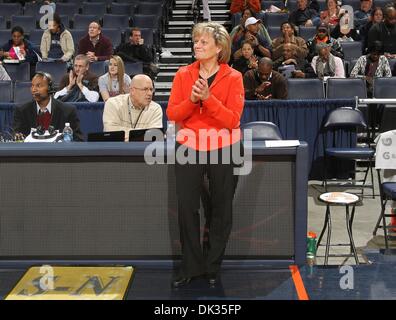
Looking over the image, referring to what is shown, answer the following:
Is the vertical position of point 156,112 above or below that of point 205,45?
below

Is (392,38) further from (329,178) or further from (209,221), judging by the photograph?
(209,221)

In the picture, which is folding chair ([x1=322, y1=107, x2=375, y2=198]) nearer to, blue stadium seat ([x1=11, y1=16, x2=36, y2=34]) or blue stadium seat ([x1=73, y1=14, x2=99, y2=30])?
blue stadium seat ([x1=73, y1=14, x2=99, y2=30])

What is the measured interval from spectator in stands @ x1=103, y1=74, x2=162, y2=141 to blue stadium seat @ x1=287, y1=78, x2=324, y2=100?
3911 mm

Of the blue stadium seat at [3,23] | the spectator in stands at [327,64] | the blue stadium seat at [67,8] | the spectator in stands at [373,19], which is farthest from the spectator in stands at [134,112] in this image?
the blue stadium seat at [67,8]

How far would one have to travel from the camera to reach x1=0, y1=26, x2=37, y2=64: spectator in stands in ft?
41.5

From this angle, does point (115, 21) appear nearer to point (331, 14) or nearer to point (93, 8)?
point (93, 8)

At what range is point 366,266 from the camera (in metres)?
5.87

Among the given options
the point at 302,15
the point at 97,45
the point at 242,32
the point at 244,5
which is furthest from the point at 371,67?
the point at 97,45

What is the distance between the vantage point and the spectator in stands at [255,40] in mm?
12000

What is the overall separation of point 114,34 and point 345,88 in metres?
4.64

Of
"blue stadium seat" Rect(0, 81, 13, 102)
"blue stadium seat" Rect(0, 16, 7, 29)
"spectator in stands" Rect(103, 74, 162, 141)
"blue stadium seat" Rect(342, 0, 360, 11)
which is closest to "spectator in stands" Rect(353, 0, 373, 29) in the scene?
"blue stadium seat" Rect(342, 0, 360, 11)

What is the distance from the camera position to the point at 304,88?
10570 millimetres
